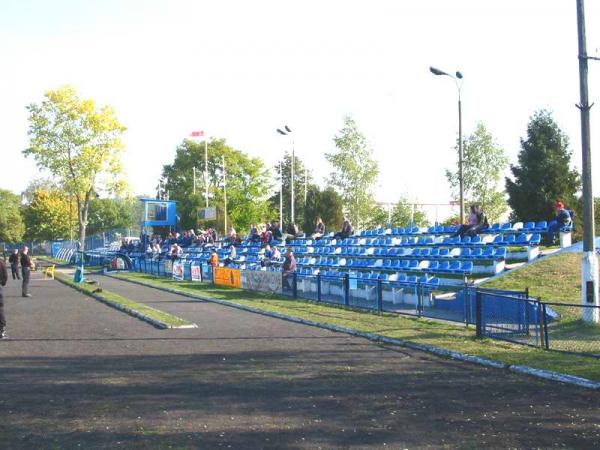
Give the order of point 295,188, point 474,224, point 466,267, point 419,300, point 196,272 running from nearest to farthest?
point 419,300 → point 466,267 → point 474,224 → point 196,272 → point 295,188

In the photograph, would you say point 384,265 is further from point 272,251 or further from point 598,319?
point 598,319

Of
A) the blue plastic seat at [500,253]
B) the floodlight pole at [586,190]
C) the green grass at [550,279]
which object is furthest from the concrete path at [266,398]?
the blue plastic seat at [500,253]

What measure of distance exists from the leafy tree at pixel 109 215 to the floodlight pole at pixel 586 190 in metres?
91.8

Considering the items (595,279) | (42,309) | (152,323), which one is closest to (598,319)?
(595,279)

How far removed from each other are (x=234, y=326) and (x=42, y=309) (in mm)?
8379

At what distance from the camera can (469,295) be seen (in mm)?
16453

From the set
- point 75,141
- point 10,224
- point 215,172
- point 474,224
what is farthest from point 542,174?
point 10,224

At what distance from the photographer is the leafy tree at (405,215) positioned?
5291cm

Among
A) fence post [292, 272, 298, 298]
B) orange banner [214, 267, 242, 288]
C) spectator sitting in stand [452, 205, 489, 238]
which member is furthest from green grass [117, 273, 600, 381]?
spectator sitting in stand [452, 205, 489, 238]

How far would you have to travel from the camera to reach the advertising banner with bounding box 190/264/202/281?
120 feet

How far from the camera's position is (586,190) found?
15.9 metres

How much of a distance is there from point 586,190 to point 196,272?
81.1 feet

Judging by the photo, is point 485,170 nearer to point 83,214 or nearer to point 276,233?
point 276,233

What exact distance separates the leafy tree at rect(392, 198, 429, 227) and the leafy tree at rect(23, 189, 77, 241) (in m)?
55.0
